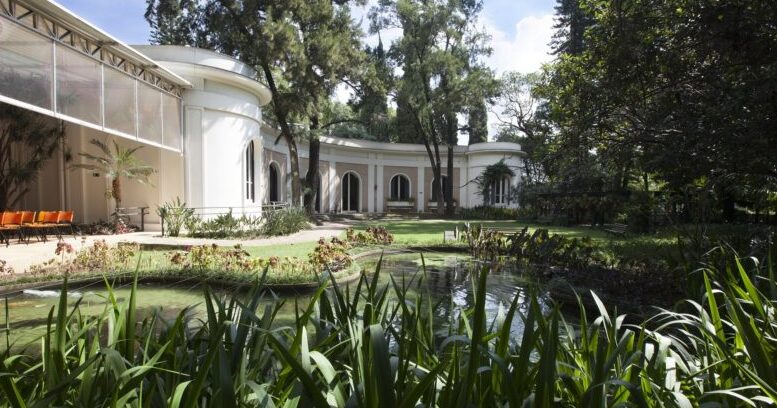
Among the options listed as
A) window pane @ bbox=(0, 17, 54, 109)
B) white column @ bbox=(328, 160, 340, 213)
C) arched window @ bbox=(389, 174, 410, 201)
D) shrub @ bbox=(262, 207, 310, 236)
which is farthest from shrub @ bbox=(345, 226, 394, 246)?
arched window @ bbox=(389, 174, 410, 201)

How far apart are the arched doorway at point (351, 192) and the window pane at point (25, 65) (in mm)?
21544

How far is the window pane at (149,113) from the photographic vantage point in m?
12.0

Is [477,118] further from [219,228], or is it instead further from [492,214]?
[219,228]

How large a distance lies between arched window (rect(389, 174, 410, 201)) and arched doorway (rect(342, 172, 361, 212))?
2.42 m

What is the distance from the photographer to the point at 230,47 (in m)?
19.1

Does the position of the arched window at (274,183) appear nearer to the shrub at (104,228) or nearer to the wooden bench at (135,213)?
the wooden bench at (135,213)

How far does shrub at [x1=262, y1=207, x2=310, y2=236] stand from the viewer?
45.5ft

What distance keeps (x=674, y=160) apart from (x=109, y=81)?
11.5 meters

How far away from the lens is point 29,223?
406 inches

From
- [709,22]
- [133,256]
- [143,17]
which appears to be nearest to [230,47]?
[143,17]

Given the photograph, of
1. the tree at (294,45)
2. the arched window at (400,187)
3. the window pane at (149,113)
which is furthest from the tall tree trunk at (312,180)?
the arched window at (400,187)

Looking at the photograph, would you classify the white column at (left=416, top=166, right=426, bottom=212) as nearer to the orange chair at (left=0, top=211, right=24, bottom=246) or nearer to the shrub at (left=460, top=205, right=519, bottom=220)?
the shrub at (left=460, top=205, right=519, bottom=220)

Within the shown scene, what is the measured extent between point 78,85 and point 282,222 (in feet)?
20.9

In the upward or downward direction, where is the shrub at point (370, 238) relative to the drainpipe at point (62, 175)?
downward
